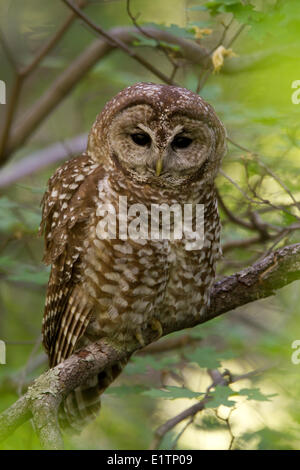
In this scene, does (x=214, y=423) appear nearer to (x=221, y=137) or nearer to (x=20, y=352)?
(x=221, y=137)

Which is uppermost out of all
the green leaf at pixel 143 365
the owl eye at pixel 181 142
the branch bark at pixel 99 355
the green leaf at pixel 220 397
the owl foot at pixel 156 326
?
the owl eye at pixel 181 142

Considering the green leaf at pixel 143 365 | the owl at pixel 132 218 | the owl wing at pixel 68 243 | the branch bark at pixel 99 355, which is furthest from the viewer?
the green leaf at pixel 143 365

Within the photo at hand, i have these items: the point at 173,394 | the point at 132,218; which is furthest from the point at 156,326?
the point at 132,218

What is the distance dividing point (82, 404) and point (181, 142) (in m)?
1.58

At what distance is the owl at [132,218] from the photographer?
267 centimetres

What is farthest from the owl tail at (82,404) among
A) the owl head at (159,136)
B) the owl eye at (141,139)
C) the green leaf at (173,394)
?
the owl eye at (141,139)

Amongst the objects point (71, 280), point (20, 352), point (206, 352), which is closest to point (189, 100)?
point (71, 280)

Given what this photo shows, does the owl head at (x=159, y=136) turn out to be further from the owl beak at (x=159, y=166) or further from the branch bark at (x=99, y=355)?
the branch bark at (x=99, y=355)

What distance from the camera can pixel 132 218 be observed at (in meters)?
2.70

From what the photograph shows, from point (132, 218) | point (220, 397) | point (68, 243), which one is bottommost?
point (220, 397)

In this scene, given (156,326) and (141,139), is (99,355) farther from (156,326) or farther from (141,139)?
(141,139)

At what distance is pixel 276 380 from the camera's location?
340 cm
